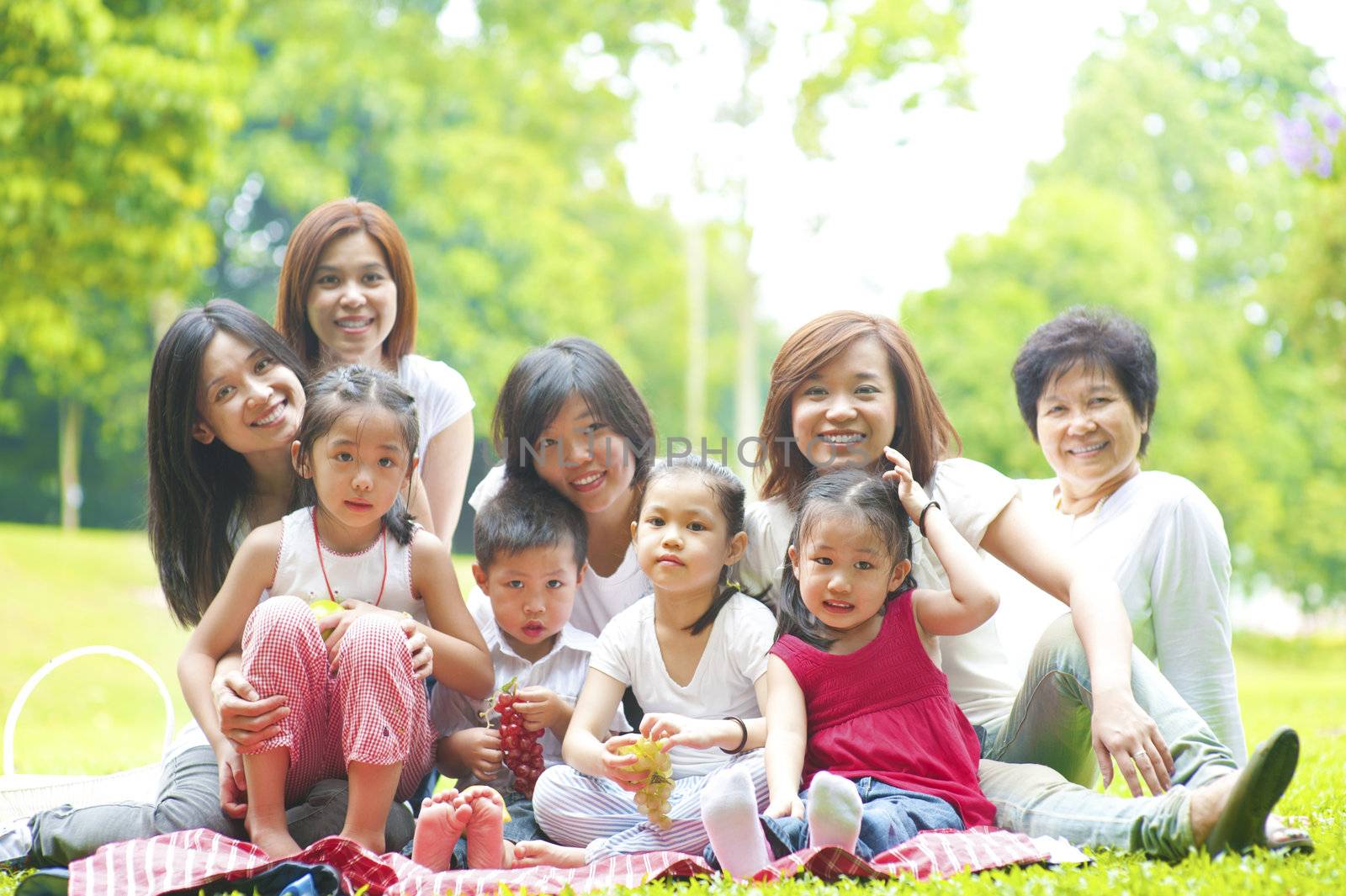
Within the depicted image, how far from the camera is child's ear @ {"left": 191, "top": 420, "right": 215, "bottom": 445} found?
313cm

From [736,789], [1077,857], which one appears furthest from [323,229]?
[1077,857]

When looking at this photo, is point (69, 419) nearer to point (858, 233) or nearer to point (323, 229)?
point (858, 233)

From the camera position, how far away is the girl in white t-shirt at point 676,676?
107 inches

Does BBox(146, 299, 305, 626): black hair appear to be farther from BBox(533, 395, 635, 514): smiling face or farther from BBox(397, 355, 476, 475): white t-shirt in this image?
BBox(533, 395, 635, 514): smiling face

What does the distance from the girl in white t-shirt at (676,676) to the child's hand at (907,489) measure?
1.25ft

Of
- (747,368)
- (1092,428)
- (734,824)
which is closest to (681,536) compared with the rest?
(734,824)

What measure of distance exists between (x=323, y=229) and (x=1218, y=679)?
2740 millimetres

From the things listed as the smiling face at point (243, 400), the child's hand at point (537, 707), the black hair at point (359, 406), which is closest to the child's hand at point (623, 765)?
the child's hand at point (537, 707)

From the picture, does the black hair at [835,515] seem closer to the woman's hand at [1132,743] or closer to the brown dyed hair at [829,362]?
the brown dyed hair at [829,362]

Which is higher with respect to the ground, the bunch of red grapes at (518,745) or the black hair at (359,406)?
the black hair at (359,406)

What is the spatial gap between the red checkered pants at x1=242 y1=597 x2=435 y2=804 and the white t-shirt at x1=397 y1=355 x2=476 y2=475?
3.83 ft

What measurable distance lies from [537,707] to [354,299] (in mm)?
1354

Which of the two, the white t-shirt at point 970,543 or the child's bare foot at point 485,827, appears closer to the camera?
the child's bare foot at point 485,827

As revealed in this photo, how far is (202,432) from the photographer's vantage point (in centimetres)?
314
